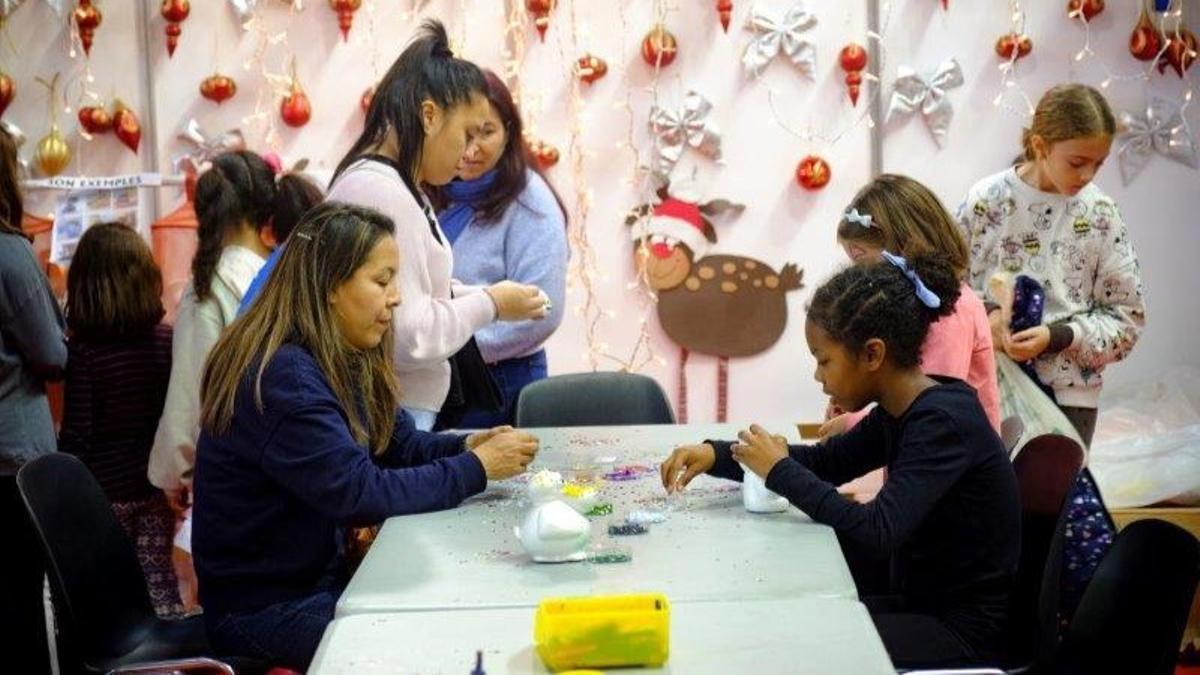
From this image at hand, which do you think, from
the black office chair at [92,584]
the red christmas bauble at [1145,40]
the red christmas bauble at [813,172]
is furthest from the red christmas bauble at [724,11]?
the black office chair at [92,584]

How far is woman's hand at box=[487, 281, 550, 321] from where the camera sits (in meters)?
2.91

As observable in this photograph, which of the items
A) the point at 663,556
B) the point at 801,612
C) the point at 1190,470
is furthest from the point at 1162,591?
the point at 1190,470

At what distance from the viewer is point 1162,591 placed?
79.0 inches

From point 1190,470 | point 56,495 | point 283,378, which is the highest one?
point 283,378

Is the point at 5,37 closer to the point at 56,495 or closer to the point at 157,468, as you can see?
the point at 157,468

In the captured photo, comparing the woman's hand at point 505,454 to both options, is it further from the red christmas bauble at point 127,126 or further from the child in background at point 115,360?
the red christmas bauble at point 127,126

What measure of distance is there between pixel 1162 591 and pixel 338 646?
1082mm

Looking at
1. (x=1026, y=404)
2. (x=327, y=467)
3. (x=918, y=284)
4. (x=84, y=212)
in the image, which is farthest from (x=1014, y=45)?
(x=327, y=467)

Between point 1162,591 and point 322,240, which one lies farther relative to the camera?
point 322,240

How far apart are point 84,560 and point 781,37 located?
2915 mm

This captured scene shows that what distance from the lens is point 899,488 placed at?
227cm

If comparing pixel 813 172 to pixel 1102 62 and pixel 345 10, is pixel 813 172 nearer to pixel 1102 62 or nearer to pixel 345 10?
pixel 1102 62

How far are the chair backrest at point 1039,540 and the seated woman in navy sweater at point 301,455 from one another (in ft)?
2.78

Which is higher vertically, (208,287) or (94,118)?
(94,118)
